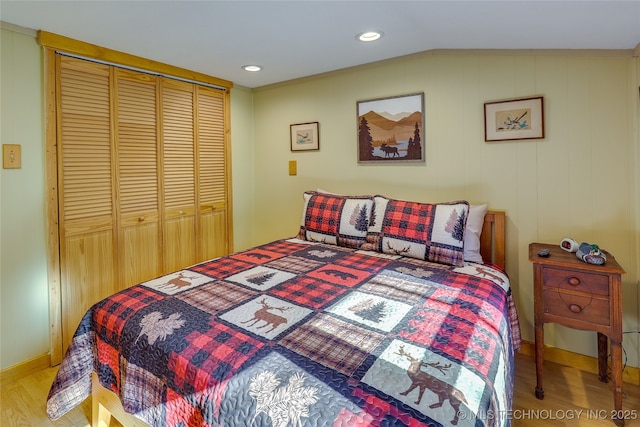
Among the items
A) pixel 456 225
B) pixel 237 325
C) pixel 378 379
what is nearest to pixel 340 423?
pixel 378 379

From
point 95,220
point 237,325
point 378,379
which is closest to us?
point 378,379

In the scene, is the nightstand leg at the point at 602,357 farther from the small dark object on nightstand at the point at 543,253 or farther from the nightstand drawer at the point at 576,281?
the small dark object on nightstand at the point at 543,253

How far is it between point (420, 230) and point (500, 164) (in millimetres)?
752

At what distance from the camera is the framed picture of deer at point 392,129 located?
262cm

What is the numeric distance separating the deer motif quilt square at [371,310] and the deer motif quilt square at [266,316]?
157 millimetres

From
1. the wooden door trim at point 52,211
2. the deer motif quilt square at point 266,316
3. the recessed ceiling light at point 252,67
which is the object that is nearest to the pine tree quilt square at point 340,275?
the deer motif quilt square at point 266,316

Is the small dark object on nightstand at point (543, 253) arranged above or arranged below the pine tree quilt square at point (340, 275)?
above

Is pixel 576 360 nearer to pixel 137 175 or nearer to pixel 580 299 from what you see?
pixel 580 299

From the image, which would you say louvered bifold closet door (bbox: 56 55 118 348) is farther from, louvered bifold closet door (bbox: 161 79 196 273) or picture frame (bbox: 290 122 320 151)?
picture frame (bbox: 290 122 320 151)

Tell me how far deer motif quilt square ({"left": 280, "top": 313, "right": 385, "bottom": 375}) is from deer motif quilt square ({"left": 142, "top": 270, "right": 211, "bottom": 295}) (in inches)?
28.5

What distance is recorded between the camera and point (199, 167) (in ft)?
10.4

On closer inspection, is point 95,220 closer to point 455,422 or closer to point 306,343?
point 306,343

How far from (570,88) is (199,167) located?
2.87m

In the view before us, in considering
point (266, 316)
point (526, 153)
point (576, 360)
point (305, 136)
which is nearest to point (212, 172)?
point (305, 136)
